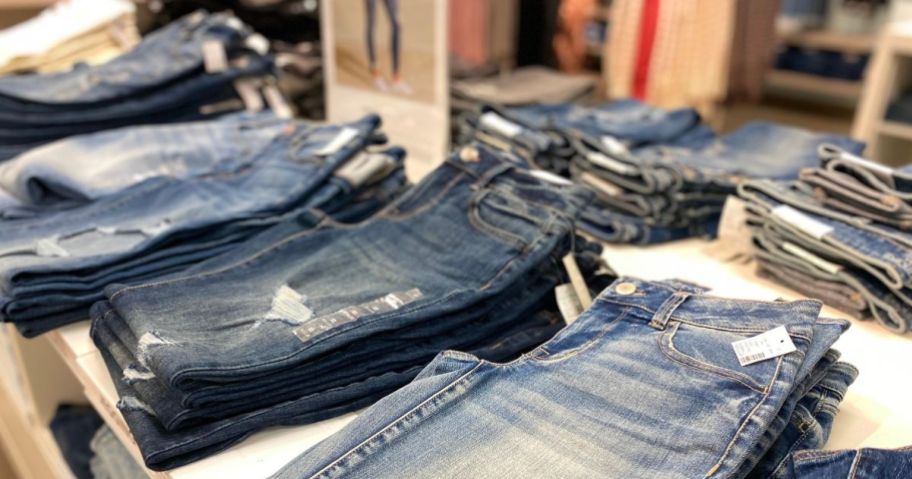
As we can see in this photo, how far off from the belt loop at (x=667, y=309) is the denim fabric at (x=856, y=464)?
213mm

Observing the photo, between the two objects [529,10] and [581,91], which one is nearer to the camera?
[581,91]

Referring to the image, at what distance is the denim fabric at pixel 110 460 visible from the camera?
1230mm

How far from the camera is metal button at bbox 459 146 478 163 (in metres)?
1.12

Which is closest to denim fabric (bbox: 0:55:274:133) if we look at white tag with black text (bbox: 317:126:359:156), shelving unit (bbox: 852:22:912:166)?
white tag with black text (bbox: 317:126:359:156)

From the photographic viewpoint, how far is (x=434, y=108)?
5.56ft

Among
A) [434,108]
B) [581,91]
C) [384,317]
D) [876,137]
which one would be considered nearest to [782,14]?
[876,137]

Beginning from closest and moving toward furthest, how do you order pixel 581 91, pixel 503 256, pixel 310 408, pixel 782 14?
pixel 310 408, pixel 503 256, pixel 581 91, pixel 782 14

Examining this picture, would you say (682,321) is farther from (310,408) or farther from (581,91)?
(581,91)

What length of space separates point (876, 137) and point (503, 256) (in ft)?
6.72

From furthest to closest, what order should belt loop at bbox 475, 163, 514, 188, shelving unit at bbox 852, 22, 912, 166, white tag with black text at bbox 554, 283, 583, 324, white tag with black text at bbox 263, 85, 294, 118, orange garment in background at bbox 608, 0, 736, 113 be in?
orange garment in background at bbox 608, 0, 736, 113 < shelving unit at bbox 852, 22, 912, 166 < white tag with black text at bbox 263, 85, 294, 118 < belt loop at bbox 475, 163, 514, 188 < white tag with black text at bbox 554, 283, 583, 324

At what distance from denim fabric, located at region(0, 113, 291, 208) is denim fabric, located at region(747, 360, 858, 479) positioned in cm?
98

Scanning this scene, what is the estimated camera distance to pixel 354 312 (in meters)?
0.86

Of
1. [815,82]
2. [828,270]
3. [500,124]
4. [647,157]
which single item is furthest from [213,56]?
[815,82]

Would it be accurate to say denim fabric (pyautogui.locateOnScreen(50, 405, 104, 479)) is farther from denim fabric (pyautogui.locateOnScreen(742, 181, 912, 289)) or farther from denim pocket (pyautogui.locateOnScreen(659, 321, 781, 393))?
denim fabric (pyautogui.locateOnScreen(742, 181, 912, 289))
